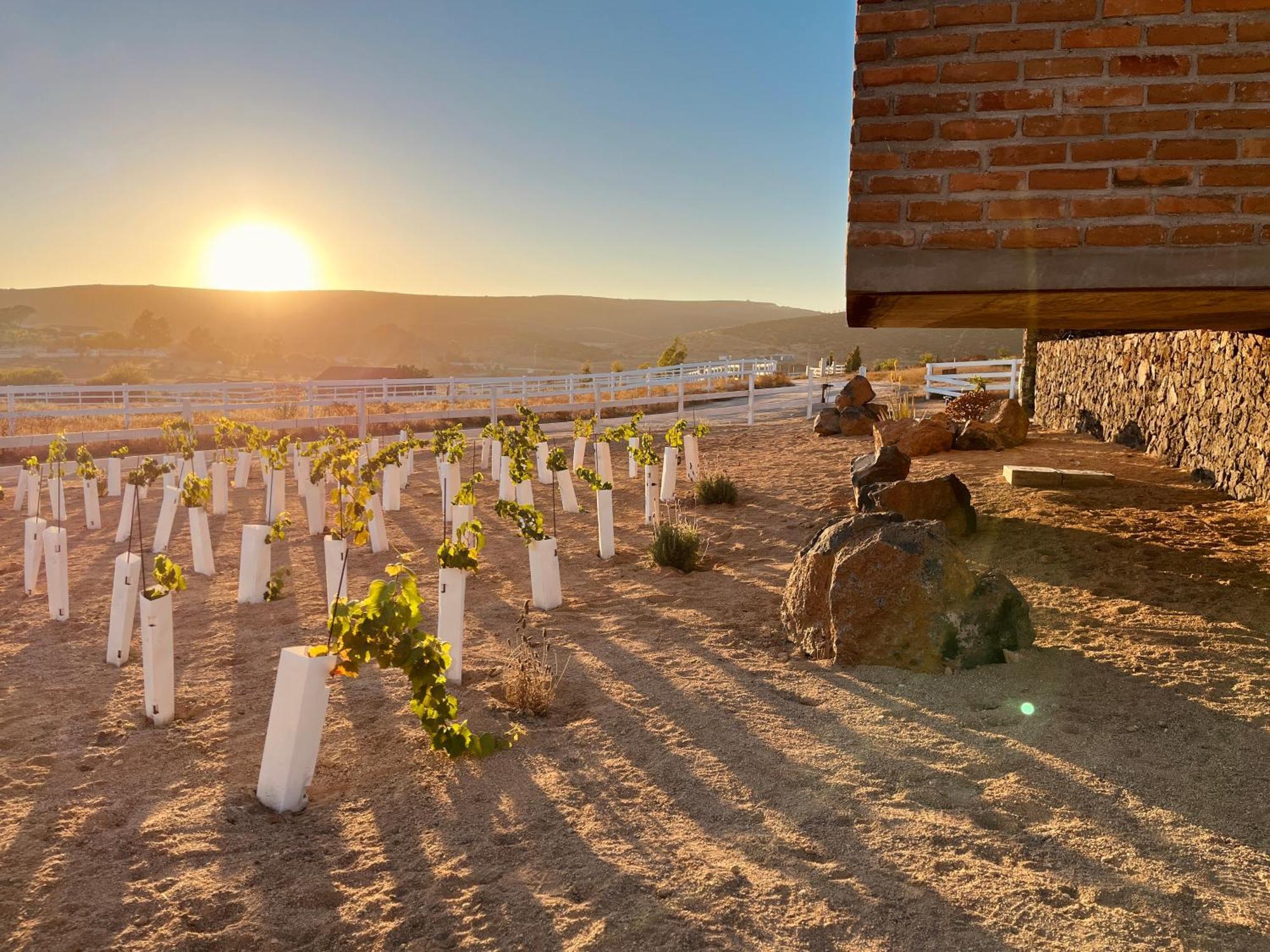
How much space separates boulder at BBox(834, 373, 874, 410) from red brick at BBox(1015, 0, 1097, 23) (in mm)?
13406

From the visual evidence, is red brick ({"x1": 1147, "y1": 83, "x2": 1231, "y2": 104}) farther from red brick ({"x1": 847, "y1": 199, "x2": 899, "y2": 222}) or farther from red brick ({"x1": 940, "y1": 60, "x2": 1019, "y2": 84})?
red brick ({"x1": 847, "y1": 199, "x2": 899, "y2": 222})

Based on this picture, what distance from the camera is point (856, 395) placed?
1698 cm

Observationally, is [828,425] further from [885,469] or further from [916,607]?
[916,607]

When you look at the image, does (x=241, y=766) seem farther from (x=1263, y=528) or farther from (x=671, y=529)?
(x=1263, y=528)

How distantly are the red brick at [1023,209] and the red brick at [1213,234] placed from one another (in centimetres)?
46

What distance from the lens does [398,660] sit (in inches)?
149

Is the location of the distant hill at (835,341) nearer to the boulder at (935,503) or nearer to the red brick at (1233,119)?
the boulder at (935,503)

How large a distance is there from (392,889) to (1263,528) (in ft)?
26.1

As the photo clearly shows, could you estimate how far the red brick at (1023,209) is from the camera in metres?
3.66

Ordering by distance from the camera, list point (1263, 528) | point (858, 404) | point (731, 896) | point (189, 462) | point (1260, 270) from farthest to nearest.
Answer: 1. point (858, 404)
2. point (189, 462)
3. point (1263, 528)
4. point (1260, 270)
5. point (731, 896)

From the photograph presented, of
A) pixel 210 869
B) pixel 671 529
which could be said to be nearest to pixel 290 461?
pixel 671 529

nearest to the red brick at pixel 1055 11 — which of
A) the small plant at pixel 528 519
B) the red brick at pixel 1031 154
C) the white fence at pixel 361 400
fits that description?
the red brick at pixel 1031 154

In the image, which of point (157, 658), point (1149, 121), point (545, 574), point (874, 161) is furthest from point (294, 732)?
point (1149, 121)

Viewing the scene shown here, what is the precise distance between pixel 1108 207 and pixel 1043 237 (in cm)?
27
